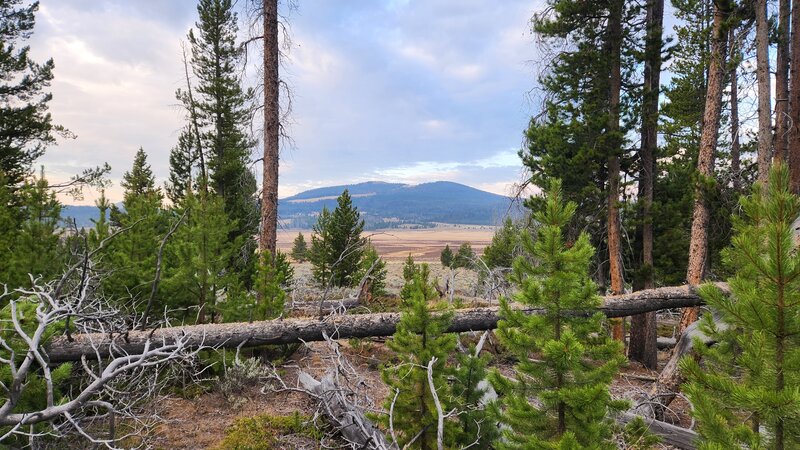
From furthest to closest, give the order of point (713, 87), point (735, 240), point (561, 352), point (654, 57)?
point (654, 57)
point (713, 87)
point (561, 352)
point (735, 240)

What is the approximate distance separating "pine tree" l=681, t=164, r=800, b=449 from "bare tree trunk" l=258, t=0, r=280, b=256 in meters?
7.57

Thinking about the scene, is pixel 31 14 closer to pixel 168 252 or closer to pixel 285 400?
pixel 168 252

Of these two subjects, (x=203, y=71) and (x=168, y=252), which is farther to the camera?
(x=203, y=71)

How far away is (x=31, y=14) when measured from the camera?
1381cm

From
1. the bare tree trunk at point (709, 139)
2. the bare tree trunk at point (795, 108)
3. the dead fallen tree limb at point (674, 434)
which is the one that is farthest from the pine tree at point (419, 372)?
the bare tree trunk at point (795, 108)

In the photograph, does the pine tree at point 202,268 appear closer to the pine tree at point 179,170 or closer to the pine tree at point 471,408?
the pine tree at point 471,408

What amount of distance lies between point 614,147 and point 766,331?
27.1 feet

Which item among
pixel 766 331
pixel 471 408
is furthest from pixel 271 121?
pixel 766 331

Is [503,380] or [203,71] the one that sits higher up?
[203,71]

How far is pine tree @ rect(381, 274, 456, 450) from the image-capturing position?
3619mm

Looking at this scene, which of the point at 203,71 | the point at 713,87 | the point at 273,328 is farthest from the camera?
the point at 203,71

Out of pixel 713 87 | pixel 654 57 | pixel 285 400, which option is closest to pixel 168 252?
pixel 285 400

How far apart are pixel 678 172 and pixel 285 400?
1042 centimetres

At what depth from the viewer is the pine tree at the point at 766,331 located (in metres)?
2.02
